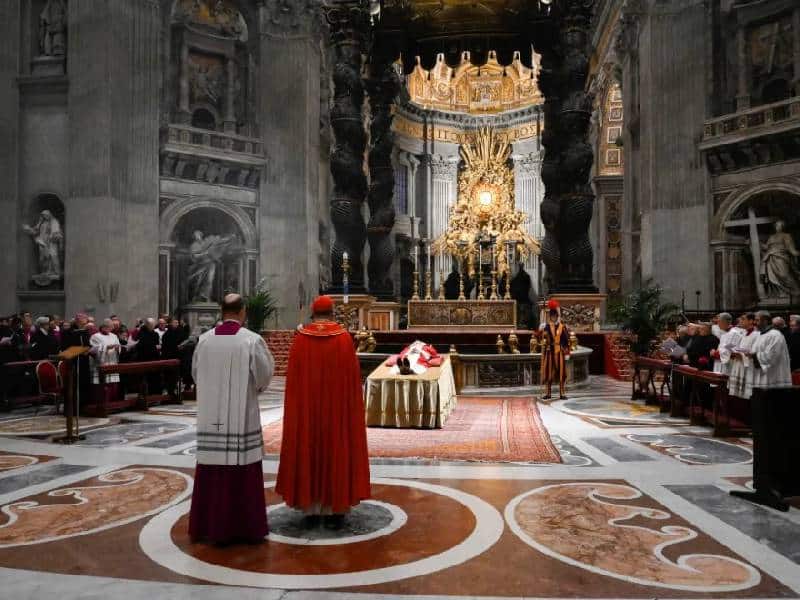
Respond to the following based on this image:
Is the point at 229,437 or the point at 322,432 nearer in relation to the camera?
the point at 229,437

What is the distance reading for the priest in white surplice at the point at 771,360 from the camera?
7.69m

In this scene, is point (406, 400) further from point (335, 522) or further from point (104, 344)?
point (104, 344)

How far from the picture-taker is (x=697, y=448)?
23.8 feet

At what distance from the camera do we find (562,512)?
4.74 meters

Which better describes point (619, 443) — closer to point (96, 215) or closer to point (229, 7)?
point (96, 215)

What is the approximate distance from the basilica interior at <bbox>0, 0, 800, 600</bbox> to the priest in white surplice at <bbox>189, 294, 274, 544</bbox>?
0.55 ft

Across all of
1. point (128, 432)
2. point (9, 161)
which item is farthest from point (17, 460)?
point (9, 161)

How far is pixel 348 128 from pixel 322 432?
399 inches

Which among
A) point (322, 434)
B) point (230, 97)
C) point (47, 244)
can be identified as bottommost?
point (322, 434)

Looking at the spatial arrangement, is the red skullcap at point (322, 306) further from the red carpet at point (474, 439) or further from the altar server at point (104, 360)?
the altar server at point (104, 360)

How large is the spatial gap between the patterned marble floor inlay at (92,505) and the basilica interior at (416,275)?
0.03 m

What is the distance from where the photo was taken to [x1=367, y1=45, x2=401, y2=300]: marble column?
1529 cm

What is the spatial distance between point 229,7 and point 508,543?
2258 cm

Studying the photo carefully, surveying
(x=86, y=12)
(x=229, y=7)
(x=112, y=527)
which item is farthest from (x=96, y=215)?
(x=112, y=527)
